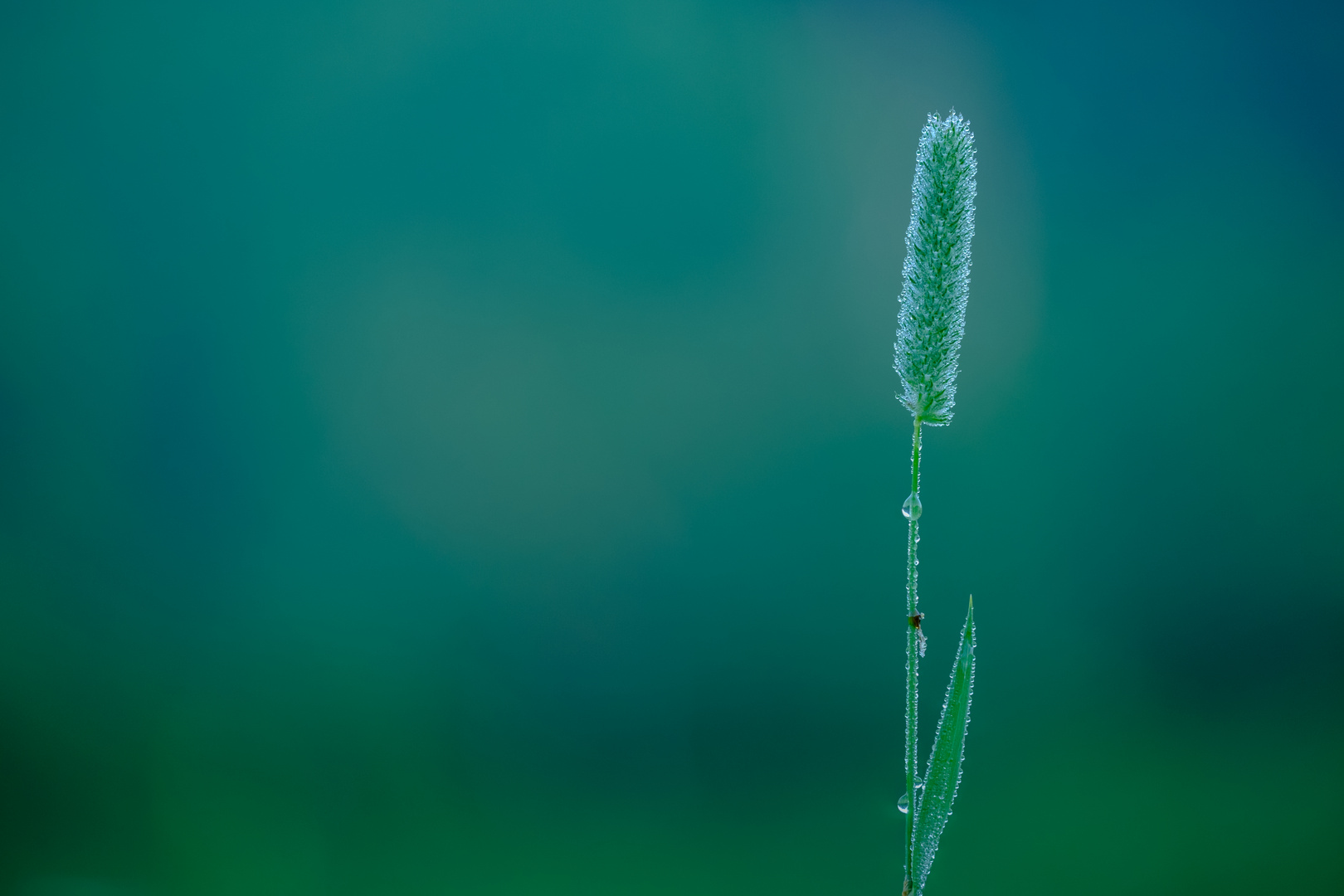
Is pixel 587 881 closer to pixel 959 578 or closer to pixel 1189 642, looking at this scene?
pixel 959 578

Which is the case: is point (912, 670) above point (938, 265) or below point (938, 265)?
below

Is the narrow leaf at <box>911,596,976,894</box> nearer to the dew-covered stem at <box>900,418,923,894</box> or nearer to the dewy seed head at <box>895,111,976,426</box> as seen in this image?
the dew-covered stem at <box>900,418,923,894</box>

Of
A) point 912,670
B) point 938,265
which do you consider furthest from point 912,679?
point 938,265

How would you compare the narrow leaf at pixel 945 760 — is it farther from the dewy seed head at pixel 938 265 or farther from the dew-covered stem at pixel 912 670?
the dewy seed head at pixel 938 265

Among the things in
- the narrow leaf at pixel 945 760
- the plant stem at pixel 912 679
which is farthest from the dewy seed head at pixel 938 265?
the narrow leaf at pixel 945 760

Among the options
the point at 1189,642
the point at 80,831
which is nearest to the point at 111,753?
the point at 80,831

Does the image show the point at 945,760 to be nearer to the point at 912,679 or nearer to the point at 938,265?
the point at 912,679

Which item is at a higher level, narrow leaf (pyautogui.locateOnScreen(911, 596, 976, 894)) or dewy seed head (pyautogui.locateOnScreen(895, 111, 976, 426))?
dewy seed head (pyautogui.locateOnScreen(895, 111, 976, 426))

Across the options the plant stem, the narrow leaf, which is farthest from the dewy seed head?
the narrow leaf
